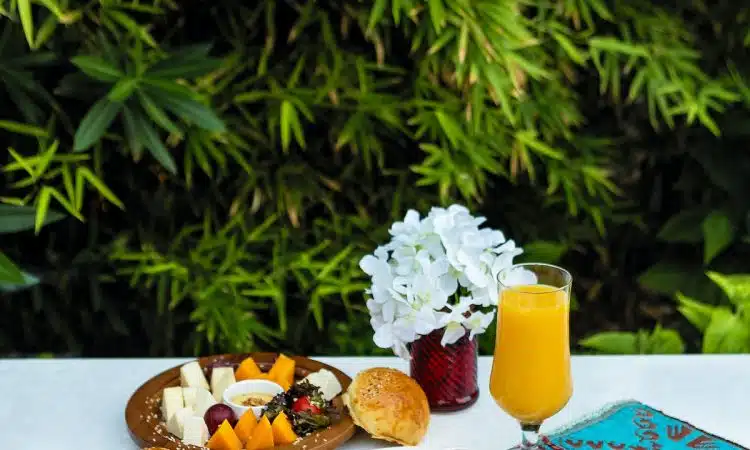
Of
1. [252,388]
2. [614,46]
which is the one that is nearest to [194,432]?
[252,388]

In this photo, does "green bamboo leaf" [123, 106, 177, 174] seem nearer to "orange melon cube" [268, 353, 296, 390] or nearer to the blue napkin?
"orange melon cube" [268, 353, 296, 390]

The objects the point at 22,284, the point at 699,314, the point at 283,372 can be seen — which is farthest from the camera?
the point at 699,314

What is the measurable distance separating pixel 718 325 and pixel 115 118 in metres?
1.17

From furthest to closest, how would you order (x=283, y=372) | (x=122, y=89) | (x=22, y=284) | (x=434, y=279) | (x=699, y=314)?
(x=699, y=314), (x=122, y=89), (x=22, y=284), (x=283, y=372), (x=434, y=279)

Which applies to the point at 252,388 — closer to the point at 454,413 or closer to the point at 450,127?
the point at 454,413

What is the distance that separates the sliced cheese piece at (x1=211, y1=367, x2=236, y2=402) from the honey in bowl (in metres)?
0.03

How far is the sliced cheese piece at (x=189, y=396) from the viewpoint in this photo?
1.28 m

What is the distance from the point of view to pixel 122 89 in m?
1.59

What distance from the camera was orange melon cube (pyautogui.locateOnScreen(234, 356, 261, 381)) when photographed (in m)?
1.37

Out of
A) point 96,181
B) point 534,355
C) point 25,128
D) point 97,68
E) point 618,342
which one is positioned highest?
point 97,68

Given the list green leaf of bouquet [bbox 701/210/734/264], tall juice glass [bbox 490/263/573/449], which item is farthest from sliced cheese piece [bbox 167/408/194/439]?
green leaf of bouquet [bbox 701/210/734/264]

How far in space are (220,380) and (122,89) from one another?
21.9 inches

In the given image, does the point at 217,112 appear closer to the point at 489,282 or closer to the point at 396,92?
the point at 396,92

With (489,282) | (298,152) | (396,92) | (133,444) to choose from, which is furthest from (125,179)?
(489,282)
